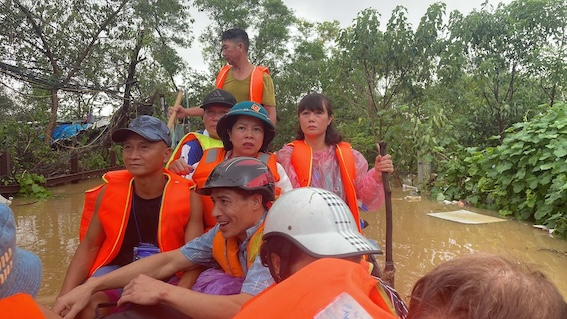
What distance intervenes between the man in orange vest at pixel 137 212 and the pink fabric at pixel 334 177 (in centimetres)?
83

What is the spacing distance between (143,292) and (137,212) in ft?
2.32

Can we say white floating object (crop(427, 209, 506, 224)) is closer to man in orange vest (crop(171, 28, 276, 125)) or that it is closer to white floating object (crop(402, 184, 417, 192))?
white floating object (crop(402, 184, 417, 192))

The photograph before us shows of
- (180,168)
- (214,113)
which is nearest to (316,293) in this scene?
(180,168)

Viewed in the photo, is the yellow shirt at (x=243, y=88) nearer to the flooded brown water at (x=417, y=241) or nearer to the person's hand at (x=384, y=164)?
the person's hand at (x=384, y=164)

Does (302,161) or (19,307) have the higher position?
(302,161)

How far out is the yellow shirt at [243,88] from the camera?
3.39 metres

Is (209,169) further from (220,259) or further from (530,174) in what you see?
(530,174)

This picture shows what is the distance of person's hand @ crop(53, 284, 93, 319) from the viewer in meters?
1.88

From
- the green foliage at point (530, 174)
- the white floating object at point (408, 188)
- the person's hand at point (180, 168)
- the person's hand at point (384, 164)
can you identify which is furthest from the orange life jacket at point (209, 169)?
the white floating object at point (408, 188)

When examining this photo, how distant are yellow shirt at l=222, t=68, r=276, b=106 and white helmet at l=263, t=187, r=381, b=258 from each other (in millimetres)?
2019

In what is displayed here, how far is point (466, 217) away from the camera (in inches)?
256

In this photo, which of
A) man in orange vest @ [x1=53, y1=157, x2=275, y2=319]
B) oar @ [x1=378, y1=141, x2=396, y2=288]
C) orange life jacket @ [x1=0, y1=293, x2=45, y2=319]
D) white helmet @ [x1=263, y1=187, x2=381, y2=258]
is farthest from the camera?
oar @ [x1=378, y1=141, x2=396, y2=288]

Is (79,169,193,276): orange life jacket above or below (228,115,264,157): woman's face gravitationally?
below

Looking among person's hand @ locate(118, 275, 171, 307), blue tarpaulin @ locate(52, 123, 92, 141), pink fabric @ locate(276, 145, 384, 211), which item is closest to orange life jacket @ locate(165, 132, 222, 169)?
pink fabric @ locate(276, 145, 384, 211)
